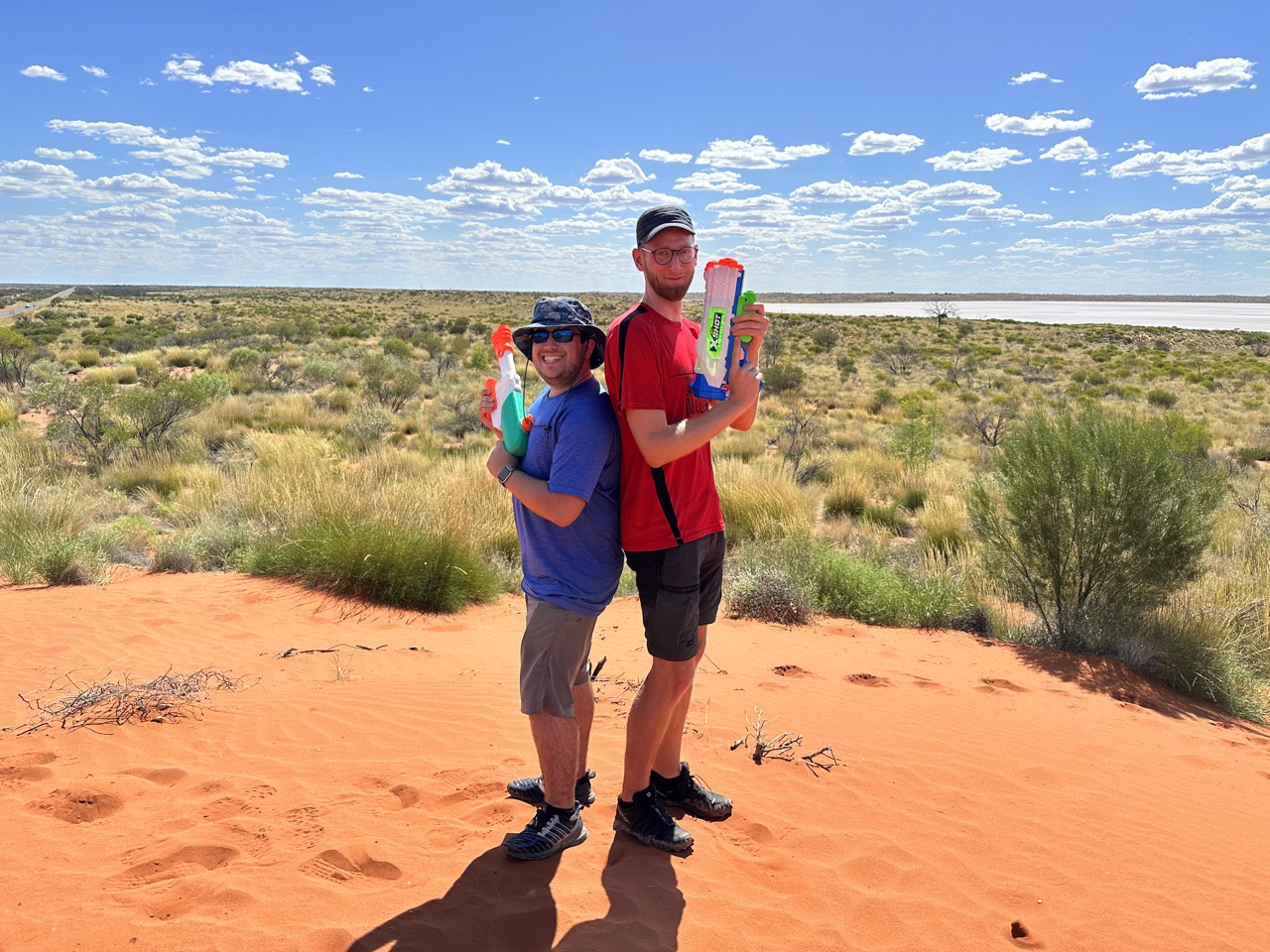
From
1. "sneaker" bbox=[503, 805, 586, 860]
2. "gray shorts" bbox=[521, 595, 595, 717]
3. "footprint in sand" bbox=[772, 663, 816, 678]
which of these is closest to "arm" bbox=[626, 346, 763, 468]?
"gray shorts" bbox=[521, 595, 595, 717]

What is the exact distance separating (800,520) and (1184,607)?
3.81 metres

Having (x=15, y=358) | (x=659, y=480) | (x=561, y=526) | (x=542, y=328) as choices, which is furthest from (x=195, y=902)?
(x=15, y=358)

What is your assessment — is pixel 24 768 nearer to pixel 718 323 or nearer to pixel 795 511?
→ pixel 718 323

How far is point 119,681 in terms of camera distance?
4883 millimetres

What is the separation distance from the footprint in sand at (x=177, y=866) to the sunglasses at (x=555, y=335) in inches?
88.3

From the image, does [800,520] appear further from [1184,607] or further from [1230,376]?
[1230,376]

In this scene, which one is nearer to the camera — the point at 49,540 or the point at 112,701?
the point at 112,701

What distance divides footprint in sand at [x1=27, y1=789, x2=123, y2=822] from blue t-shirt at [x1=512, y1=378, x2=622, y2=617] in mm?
2137

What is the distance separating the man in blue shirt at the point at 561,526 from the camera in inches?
110

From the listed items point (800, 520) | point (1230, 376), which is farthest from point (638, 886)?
point (1230, 376)

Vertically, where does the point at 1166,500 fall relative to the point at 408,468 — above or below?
above

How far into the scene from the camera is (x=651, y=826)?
3223 mm

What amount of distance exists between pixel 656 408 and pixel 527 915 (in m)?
1.76

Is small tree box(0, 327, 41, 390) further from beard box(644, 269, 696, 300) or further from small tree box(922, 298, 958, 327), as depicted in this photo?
small tree box(922, 298, 958, 327)
